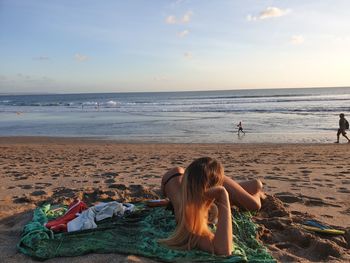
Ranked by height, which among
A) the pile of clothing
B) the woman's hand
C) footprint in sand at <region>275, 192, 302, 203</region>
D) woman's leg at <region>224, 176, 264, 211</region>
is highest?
the woman's hand

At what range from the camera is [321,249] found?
3.56 meters

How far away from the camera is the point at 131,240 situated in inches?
138

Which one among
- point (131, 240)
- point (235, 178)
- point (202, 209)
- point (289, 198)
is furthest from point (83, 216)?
point (235, 178)

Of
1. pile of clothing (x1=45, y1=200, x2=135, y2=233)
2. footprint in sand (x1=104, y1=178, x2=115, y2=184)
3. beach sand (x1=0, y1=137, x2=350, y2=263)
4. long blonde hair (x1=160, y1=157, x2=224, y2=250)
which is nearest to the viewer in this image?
long blonde hair (x1=160, y1=157, x2=224, y2=250)

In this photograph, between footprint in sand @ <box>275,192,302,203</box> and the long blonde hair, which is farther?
footprint in sand @ <box>275,192,302,203</box>

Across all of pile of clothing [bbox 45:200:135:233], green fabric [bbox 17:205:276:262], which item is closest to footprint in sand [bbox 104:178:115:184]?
pile of clothing [bbox 45:200:135:233]

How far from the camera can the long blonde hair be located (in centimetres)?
296

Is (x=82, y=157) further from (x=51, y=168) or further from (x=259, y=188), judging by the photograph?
(x=259, y=188)

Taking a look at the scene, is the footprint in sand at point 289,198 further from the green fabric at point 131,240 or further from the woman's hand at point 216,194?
the woman's hand at point 216,194

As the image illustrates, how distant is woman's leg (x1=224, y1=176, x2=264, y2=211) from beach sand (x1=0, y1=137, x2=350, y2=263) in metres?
0.32

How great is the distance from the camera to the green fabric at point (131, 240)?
3.15 meters

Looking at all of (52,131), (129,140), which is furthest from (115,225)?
(52,131)

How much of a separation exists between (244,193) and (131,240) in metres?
1.31

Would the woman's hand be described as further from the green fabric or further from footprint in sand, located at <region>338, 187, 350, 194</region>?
footprint in sand, located at <region>338, 187, 350, 194</region>
